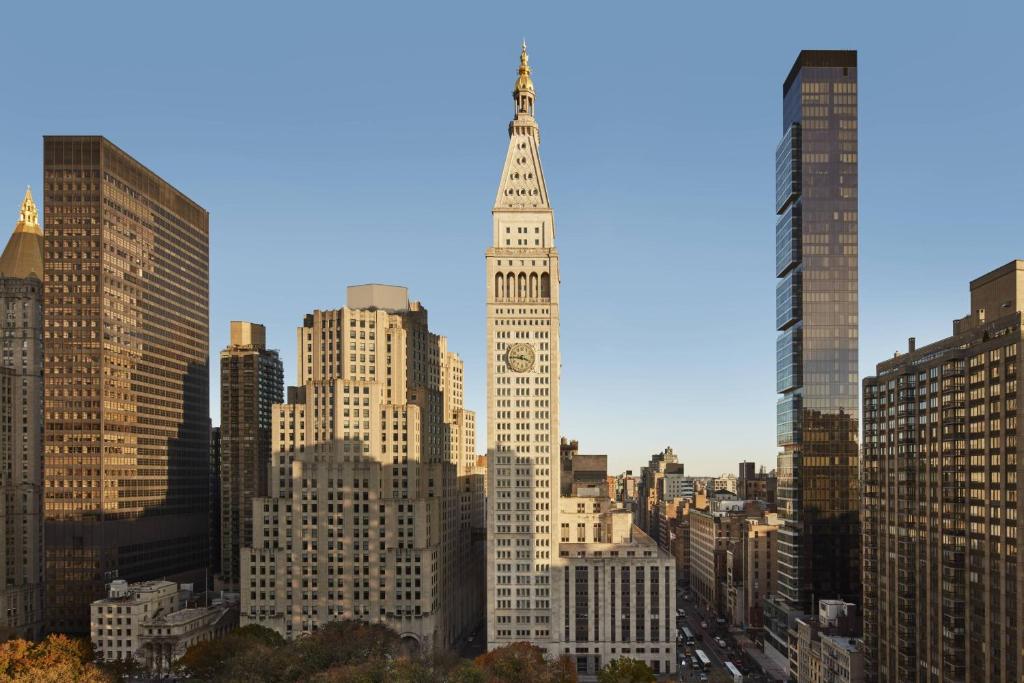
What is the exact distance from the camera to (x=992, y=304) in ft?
421

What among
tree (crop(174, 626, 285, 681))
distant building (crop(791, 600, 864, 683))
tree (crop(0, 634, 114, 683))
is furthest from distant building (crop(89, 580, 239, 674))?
distant building (crop(791, 600, 864, 683))

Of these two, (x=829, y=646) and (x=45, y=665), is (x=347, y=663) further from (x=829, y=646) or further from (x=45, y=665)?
(x=829, y=646)

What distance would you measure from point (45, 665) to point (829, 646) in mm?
141875

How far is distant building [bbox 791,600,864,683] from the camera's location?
15912 centimetres

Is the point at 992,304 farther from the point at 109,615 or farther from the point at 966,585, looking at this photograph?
the point at 109,615

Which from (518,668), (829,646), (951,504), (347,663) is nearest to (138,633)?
(347,663)

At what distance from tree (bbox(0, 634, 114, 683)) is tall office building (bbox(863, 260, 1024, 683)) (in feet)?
434

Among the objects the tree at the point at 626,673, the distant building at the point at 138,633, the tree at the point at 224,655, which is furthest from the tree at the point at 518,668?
the distant building at the point at 138,633

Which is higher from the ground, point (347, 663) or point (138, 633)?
point (347, 663)

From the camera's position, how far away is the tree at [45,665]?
126375 mm

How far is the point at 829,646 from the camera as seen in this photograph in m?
167

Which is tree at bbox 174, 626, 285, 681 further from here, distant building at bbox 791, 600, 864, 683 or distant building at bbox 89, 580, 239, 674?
distant building at bbox 791, 600, 864, 683

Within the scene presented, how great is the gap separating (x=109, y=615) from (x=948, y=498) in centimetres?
18118

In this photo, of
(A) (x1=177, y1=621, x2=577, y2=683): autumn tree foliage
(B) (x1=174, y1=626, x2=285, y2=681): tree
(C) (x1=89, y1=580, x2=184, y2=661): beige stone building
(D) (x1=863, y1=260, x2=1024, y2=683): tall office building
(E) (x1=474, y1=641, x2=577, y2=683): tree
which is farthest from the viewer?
(C) (x1=89, y1=580, x2=184, y2=661): beige stone building
